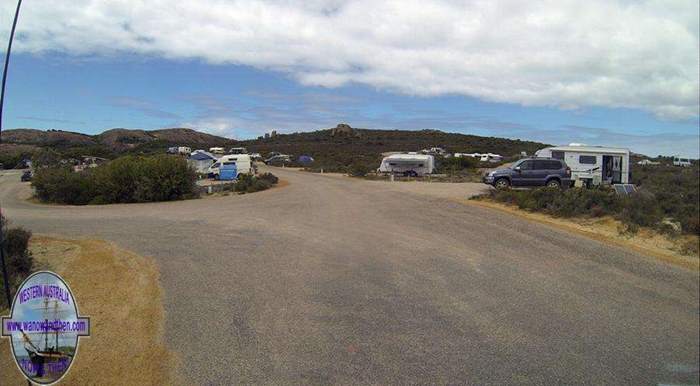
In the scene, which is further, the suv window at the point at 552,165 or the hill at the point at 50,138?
the hill at the point at 50,138

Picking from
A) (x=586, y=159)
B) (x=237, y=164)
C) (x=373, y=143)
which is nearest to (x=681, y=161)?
(x=586, y=159)

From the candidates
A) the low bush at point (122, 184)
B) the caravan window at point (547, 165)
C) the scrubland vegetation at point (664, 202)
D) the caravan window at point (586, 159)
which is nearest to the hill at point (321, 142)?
the low bush at point (122, 184)

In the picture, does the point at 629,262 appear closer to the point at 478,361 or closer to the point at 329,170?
the point at 478,361

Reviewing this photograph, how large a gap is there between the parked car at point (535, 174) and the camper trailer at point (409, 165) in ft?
77.0

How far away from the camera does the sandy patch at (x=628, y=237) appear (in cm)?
416

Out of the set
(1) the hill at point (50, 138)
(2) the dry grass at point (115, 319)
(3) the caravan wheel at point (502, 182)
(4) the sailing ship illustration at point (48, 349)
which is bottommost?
(2) the dry grass at point (115, 319)

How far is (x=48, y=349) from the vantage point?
3.86 metres

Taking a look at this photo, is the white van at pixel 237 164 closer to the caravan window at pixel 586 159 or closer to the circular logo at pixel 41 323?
the caravan window at pixel 586 159

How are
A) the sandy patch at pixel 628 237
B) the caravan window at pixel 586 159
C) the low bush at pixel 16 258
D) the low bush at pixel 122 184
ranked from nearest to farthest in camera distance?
the sandy patch at pixel 628 237, the low bush at pixel 16 258, the caravan window at pixel 586 159, the low bush at pixel 122 184

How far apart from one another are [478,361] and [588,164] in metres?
25.8

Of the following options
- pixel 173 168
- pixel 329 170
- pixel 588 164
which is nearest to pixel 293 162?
pixel 329 170

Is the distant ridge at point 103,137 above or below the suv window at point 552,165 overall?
above

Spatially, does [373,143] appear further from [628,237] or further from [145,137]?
[628,237]

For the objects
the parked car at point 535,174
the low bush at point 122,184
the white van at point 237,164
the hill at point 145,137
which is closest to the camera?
the parked car at point 535,174
